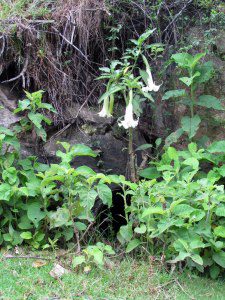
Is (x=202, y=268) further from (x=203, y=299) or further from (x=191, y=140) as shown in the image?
(x=191, y=140)

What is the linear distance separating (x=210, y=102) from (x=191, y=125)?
11.7 inches

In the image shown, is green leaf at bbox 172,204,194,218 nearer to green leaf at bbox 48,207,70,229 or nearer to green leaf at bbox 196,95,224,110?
green leaf at bbox 48,207,70,229

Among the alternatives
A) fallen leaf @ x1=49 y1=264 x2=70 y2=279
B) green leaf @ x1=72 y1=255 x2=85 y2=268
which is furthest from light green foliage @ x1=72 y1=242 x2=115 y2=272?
fallen leaf @ x1=49 y1=264 x2=70 y2=279

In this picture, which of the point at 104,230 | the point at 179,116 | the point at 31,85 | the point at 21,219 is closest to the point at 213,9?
the point at 179,116

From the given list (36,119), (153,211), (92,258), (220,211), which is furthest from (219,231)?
(36,119)

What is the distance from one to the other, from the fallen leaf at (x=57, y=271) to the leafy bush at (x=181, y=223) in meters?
0.58

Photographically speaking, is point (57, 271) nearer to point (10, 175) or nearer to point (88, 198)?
point (88, 198)

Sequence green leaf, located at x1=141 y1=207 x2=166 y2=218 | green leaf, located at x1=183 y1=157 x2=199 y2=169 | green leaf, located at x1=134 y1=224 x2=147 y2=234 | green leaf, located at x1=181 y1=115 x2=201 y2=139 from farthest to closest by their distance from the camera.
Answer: green leaf, located at x1=181 y1=115 x2=201 y2=139
green leaf, located at x1=183 y1=157 x2=199 y2=169
green leaf, located at x1=134 y1=224 x2=147 y2=234
green leaf, located at x1=141 y1=207 x2=166 y2=218

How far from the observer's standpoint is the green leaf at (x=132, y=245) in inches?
160

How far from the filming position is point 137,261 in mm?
4121

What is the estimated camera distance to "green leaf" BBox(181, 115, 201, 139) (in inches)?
187

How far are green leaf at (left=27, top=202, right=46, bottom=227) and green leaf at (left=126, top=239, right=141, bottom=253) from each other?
783mm

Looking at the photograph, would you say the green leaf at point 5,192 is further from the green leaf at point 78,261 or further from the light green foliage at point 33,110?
the green leaf at point 78,261

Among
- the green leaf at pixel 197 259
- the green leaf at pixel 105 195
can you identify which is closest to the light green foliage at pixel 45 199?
the green leaf at pixel 105 195
